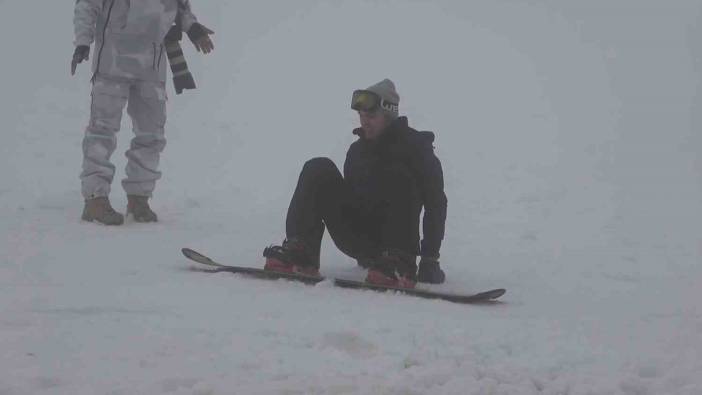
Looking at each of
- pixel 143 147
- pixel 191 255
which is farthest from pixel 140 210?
pixel 191 255

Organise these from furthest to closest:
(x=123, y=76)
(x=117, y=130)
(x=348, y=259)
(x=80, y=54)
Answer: (x=117, y=130) < (x=123, y=76) < (x=80, y=54) < (x=348, y=259)

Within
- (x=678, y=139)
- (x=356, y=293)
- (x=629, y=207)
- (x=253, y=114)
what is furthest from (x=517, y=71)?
(x=356, y=293)

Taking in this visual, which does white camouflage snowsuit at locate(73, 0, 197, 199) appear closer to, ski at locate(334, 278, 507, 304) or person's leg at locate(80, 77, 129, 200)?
person's leg at locate(80, 77, 129, 200)

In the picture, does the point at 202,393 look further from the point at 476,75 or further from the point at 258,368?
the point at 476,75

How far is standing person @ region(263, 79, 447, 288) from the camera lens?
12.5 feet

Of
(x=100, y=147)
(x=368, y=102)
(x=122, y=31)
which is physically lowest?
(x=100, y=147)

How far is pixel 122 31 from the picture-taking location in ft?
18.0

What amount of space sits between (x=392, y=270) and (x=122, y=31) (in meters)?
2.90

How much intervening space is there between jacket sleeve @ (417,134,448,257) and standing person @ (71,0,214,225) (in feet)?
8.10

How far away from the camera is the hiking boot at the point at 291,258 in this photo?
383cm

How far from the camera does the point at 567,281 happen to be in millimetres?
4527

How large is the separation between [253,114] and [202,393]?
960 cm

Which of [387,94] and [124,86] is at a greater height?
[124,86]

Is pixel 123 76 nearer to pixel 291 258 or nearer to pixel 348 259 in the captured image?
pixel 348 259
